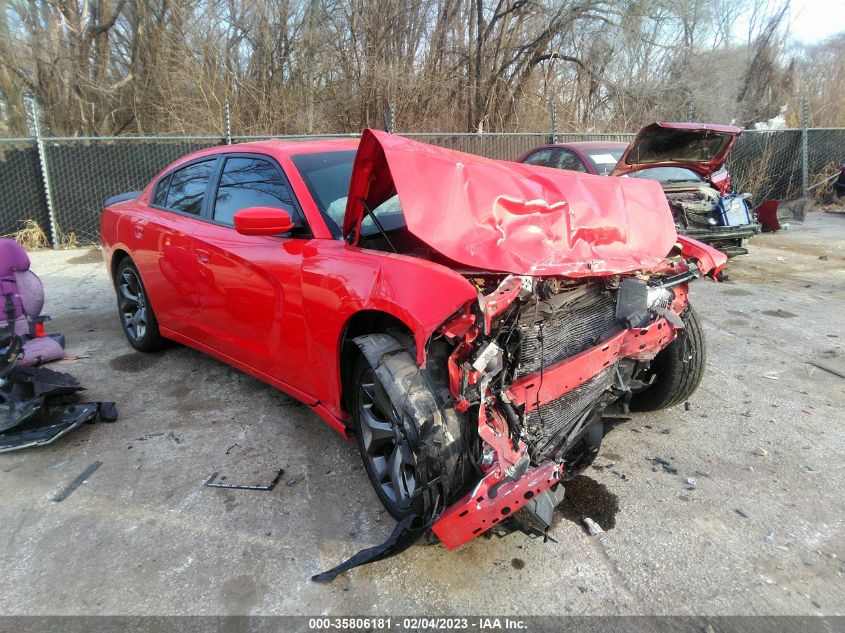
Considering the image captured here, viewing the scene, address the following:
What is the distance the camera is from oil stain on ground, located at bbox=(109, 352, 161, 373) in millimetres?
4656

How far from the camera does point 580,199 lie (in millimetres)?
2684

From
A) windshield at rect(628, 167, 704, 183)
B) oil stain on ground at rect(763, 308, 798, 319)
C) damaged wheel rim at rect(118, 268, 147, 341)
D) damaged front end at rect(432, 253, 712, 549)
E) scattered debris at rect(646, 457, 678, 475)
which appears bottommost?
scattered debris at rect(646, 457, 678, 475)

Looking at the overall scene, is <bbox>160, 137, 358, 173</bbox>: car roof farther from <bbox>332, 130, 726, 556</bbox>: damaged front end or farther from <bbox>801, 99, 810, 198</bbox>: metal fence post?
<bbox>801, 99, 810, 198</bbox>: metal fence post

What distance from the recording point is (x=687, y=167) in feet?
22.2

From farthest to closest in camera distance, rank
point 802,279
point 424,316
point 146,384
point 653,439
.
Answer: point 802,279 → point 146,384 → point 653,439 → point 424,316

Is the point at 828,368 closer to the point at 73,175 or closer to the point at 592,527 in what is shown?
the point at 592,527

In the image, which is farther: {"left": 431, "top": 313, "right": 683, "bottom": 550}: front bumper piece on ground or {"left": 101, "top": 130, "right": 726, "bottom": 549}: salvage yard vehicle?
{"left": 101, "top": 130, "right": 726, "bottom": 549}: salvage yard vehicle

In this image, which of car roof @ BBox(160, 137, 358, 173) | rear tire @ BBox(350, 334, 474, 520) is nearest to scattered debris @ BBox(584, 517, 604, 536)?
rear tire @ BBox(350, 334, 474, 520)

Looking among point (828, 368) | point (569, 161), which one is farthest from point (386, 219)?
point (569, 161)

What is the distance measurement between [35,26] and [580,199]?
16.2 meters

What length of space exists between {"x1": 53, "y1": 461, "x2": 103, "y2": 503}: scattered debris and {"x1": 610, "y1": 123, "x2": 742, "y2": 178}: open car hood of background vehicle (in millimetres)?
5590

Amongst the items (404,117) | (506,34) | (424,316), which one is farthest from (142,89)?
(424,316)

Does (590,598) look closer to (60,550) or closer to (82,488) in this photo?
(60,550)

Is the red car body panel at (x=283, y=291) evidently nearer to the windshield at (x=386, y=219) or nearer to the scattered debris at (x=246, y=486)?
the windshield at (x=386, y=219)
